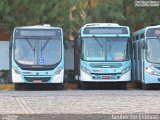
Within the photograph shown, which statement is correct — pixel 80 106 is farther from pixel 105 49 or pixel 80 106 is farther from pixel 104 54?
pixel 105 49

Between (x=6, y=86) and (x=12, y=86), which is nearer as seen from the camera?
(x=6, y=86)

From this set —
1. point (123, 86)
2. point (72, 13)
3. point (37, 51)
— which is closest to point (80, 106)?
point (37, 51)

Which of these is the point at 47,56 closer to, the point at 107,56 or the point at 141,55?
the point at 107,56

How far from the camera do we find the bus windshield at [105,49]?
87.2 ft

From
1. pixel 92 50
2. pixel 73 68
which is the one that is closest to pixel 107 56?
pixel 92 50

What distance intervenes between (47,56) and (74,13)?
5800 mm

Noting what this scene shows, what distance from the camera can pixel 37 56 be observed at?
26484 mm

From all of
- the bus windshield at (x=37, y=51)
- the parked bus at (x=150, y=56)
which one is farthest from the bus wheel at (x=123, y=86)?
the bus windshield at (x=37, y=51)

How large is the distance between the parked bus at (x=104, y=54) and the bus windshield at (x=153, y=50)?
971 mm

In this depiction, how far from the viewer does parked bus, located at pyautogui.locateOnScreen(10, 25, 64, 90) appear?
26125mm

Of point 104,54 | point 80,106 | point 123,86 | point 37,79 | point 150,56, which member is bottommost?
point 123,86

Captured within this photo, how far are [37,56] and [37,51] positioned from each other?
10.2 inches

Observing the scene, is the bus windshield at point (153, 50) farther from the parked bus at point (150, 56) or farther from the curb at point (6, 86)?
the curb at point (6, 86)

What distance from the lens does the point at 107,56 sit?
26.6 metres
